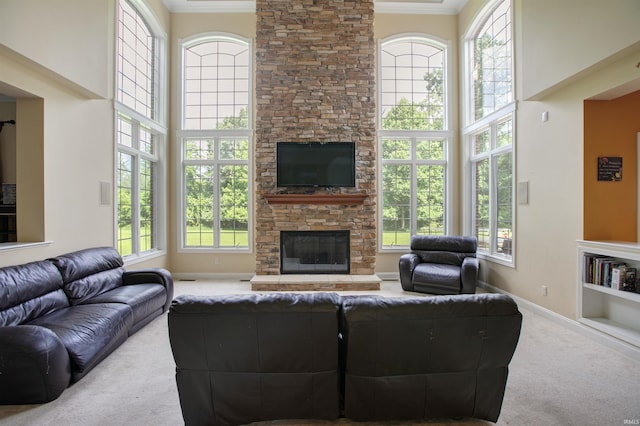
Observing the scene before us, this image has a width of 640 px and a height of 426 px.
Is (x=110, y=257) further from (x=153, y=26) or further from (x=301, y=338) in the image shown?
(x=153, y=26)

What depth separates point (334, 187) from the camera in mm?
5742

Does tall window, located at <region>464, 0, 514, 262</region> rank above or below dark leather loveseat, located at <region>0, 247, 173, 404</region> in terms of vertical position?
above

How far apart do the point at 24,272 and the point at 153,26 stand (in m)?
4.91

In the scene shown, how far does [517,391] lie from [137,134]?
6.02 m

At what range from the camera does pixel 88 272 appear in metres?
3.63

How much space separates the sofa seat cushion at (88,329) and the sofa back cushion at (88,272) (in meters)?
0.25

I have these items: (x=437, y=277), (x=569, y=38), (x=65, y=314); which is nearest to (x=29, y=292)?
(x=65, y=314)

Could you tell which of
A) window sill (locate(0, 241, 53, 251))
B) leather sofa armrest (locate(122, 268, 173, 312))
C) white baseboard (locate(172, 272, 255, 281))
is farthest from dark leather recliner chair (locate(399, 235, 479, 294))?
window sill (locate(0, 241, 53, 251))

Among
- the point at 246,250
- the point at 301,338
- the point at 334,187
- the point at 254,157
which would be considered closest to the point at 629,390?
the point at 301,338

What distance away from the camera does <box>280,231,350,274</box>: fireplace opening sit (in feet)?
19.3

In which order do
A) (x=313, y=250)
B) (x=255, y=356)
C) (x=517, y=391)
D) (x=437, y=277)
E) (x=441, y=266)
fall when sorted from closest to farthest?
1. (x=255, y=356)
2. (x=517, y=391)
3. (x=437, y=277)
4. (x=441, y=266)
5. (x=313, y=250)

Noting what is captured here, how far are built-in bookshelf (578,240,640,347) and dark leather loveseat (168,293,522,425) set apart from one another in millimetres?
2194

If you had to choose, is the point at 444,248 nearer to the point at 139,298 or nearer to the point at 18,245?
the point at 139,298

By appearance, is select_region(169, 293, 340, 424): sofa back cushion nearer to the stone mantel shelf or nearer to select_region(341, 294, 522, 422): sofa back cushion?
select_region(341, 294, 522, 422): sofa back cushion
